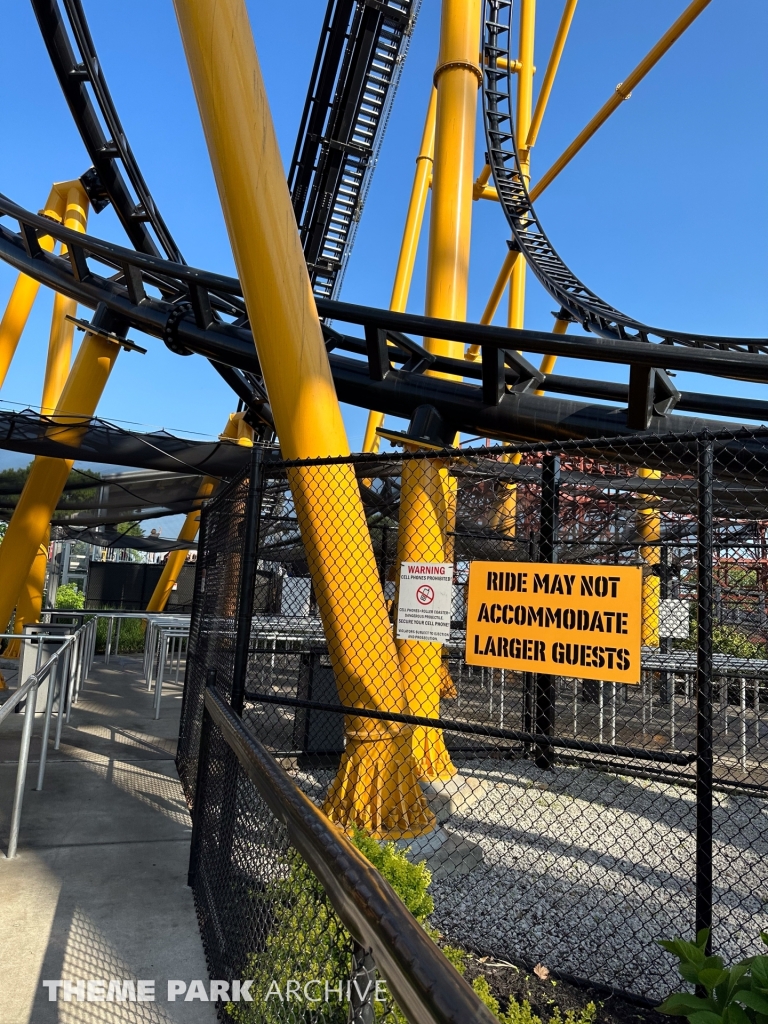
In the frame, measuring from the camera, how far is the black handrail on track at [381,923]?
2.93 feet

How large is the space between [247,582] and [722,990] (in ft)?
9.53

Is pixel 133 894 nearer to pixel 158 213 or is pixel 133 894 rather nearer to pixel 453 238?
pixel 453 238

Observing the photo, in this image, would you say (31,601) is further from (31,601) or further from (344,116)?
(344,116)

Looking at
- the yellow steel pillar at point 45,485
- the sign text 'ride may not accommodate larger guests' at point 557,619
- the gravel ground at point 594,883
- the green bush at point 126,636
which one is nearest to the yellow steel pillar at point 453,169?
the sign text 'ride may not accommodate larger guests' at point 557,619

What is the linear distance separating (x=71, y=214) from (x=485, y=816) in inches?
425

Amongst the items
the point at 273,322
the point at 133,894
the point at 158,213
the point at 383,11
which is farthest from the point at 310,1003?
the point at 383,11

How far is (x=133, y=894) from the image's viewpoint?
3.78 m

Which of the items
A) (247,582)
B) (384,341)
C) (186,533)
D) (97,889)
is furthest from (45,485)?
(186,533)

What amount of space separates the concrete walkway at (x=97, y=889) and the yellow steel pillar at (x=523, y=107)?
11743mm

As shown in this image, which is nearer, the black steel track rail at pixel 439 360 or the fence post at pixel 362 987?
the fence post at pixel 362 987

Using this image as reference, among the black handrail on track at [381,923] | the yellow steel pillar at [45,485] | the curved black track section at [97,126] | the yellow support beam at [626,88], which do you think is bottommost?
the black handrail on track at [381,923]

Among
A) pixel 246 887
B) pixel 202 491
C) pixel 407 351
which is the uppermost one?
pixel 407 351

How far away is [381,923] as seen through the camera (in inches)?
42.8

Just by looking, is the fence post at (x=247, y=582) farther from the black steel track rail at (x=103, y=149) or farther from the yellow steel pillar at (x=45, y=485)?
the yellow steel pillar at (x=45, y=485)
